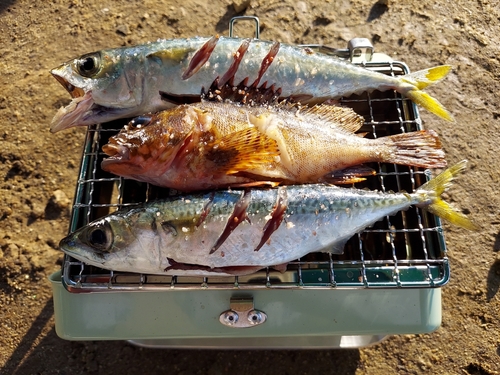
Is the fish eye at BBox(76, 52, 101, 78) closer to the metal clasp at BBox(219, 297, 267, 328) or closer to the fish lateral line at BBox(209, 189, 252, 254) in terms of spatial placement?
the fish lateral line at BBox(209, 189, 252, 254)

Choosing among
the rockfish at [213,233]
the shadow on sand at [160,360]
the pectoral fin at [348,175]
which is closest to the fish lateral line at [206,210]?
the rockfish at [213,233]

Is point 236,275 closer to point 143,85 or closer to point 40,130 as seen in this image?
point 143,85

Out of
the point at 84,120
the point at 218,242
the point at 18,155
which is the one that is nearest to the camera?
the point at 218,242

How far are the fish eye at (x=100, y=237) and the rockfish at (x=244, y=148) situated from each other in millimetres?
300

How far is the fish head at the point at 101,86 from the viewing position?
2521 mm

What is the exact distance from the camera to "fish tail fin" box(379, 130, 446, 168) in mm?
2422

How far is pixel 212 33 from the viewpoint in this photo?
4355 mm

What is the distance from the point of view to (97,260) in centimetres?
215

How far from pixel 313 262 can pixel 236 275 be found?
0.39 m

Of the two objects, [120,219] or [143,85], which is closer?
[120,219]

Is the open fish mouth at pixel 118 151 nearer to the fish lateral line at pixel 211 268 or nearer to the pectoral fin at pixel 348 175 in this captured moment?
the fish lateral line at pixel 211 268

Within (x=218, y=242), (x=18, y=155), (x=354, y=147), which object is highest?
(x=354, y=147)

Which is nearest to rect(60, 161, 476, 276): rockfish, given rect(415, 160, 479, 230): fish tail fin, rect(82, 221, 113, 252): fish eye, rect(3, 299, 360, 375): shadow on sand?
rect(82, 221, 113, 252): fish eye

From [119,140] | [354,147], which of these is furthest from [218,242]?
[354,147]
